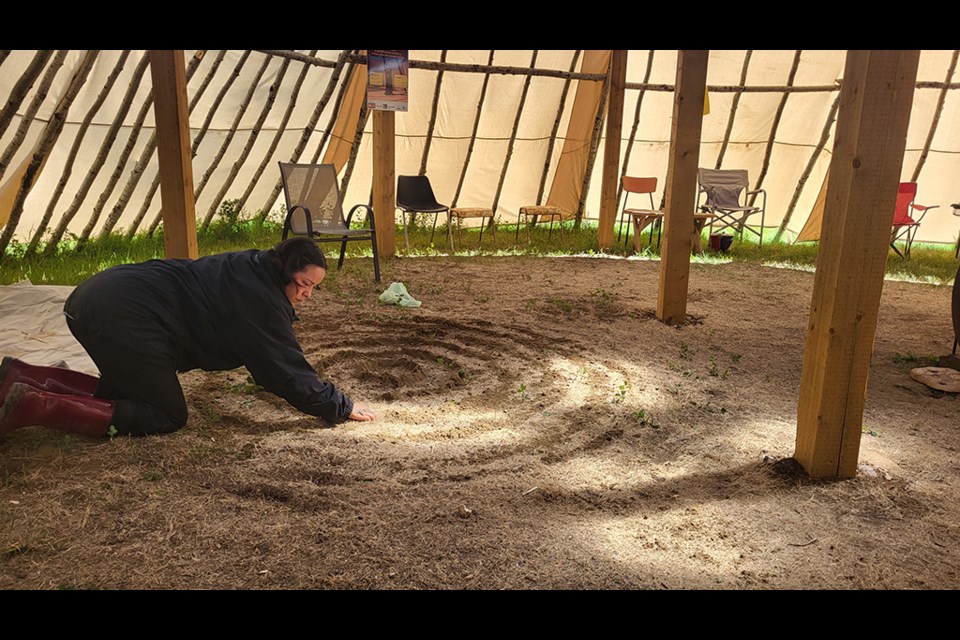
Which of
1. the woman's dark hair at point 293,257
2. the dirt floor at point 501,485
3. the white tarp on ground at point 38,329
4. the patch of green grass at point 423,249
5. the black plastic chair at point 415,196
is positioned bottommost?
the dirt floor at point 501,485

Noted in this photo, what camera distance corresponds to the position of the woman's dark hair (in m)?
2.63

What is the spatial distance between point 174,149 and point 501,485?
2808 millimetres

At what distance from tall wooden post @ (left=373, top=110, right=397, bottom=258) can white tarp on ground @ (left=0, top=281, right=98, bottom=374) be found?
284cm

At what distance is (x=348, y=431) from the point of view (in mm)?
2838

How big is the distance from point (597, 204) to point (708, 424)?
7021 mm

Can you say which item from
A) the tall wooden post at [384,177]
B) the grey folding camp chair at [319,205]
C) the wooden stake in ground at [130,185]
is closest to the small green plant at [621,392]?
the grey folding camp chair at [319,205]

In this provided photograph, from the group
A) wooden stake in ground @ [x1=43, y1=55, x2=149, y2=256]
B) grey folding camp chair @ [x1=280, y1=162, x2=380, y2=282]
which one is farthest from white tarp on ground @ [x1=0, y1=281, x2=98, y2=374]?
grey folding camp chair @ [x1=280, y1=162, x2=380, y2=282]

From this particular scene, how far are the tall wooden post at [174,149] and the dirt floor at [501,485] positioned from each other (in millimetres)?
961

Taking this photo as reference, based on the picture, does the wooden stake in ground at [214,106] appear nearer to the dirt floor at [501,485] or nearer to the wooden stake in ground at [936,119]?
the dirt floor at [501,485]

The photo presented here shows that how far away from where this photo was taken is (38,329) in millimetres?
3932

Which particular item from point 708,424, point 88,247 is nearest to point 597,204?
point 88,247

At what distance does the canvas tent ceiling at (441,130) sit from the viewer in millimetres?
5965

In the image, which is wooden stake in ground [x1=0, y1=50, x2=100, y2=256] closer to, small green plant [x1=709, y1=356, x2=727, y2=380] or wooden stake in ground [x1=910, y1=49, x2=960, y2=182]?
small green plant [x1=709, y1=356, x2=727, y2=380]
